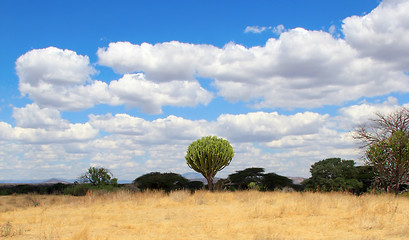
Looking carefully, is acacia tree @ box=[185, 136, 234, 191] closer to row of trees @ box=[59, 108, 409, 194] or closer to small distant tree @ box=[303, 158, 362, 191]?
row of trees @ box=[59, 108, 409, 194]

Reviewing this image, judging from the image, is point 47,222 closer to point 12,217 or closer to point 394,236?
point 12,217

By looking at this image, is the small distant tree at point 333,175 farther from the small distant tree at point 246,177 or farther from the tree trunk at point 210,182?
the tree trunk at point 210,182

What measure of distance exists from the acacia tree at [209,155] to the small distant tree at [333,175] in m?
9.33

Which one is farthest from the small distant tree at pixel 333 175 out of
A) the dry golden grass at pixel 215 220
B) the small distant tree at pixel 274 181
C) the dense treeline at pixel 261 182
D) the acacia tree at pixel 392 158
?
the dry golden grass at pixel 215 220

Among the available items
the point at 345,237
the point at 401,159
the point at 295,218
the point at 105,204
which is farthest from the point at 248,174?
the point at 345,237

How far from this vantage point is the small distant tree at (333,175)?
32019mm

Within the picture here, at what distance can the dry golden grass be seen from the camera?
1163cm

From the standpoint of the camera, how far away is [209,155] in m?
28.8

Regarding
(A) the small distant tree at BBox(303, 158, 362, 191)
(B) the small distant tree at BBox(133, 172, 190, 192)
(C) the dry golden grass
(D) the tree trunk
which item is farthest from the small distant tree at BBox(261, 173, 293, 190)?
(C) the dry golden grass

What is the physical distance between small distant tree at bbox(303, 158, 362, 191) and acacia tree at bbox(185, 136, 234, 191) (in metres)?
9.33

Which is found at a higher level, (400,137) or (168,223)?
(400,137)

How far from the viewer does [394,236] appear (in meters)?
10.7

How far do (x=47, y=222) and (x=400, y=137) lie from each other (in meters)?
21.3

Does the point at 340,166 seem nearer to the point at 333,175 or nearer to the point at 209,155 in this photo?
the point at 333,175
